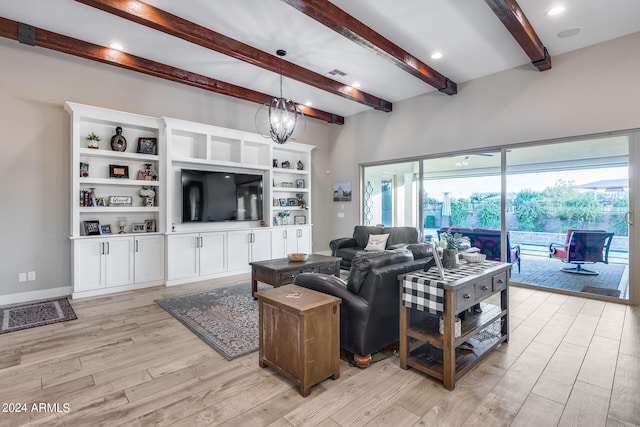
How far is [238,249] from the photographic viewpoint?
5.90m

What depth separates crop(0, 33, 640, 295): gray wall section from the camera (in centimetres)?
418

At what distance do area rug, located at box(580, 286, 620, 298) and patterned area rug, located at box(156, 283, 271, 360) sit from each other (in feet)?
14.9

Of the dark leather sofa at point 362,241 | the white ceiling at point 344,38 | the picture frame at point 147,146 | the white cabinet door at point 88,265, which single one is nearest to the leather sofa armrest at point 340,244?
the dark leather sofa at point 362,241

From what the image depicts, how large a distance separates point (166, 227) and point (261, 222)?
1.92 metres

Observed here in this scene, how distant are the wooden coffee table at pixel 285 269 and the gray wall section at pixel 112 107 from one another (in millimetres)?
2857

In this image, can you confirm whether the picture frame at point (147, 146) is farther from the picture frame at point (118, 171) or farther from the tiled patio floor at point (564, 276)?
the tiled patio floor at point (564, 276)

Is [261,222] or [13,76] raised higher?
[13,76]

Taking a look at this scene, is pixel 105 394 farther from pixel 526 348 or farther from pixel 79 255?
pixel 526 348

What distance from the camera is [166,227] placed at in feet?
16.7

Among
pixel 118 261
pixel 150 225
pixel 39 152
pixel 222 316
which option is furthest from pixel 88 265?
pixel 222 316

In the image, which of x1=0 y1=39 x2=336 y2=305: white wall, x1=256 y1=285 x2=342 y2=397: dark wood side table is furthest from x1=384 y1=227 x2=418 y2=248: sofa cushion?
x1=0 y1=39 x2=336 y2=305: white wall

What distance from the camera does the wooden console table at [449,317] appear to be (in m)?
2.21

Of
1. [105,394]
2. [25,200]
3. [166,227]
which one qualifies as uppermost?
[25,200]

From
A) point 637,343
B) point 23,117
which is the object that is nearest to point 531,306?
point 637,343
